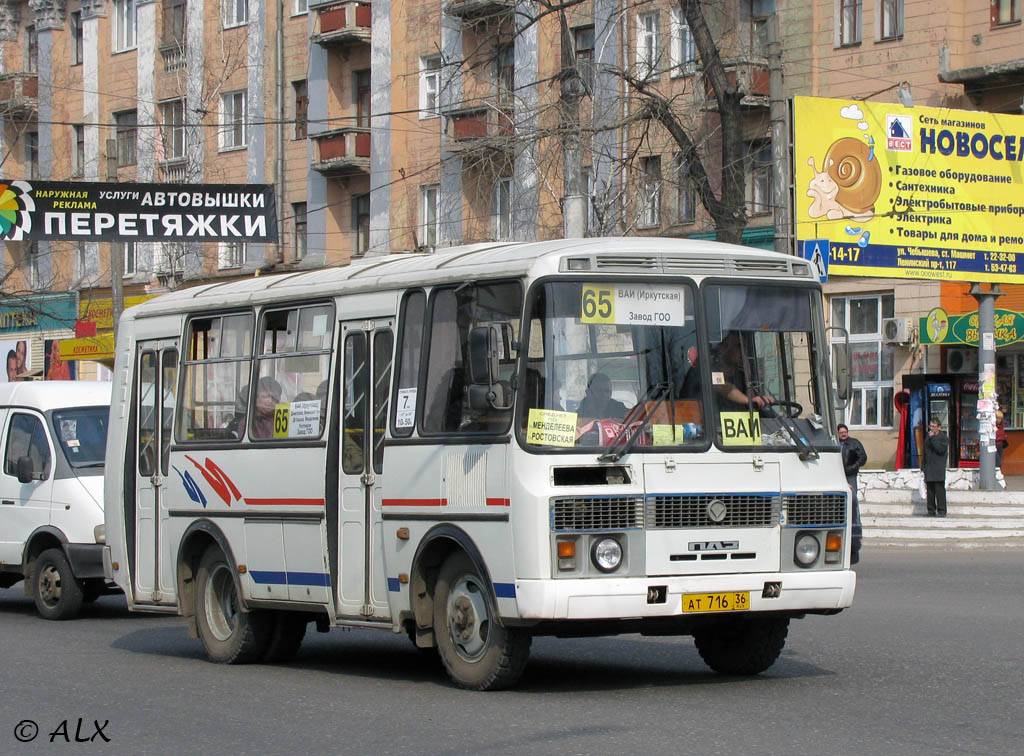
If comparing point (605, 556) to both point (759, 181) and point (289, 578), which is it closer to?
point (289, 578)

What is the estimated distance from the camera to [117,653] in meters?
13.1

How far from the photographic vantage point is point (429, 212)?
4388 cm

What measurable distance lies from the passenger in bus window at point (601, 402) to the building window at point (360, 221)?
3622 cm

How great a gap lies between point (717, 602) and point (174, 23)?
1731 inches

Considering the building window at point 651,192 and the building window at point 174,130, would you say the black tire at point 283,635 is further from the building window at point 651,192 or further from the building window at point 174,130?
the building window at point 174,130

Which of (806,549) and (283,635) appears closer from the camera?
(806,549)

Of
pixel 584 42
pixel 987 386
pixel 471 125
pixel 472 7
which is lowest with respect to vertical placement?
pixel 987 386

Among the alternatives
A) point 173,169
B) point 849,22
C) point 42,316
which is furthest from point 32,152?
point 849,22

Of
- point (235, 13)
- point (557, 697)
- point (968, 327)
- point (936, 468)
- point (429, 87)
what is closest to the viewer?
point (557, 697)

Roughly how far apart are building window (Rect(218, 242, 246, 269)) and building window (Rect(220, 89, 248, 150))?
2.76 meters

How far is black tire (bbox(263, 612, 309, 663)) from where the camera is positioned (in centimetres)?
1234

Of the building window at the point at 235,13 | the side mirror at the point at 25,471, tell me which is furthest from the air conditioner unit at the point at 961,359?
the building window at the point at 235,13

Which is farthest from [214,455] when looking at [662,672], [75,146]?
[75,146]

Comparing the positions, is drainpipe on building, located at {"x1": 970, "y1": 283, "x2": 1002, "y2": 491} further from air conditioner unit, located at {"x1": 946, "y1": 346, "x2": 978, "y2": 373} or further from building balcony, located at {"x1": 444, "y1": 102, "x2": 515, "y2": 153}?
building balcony, located at {"x1": 444, "y1": 102, "x2": 515, "y2": 153}
